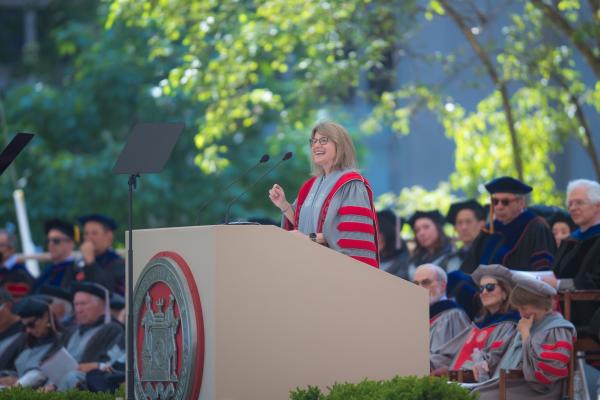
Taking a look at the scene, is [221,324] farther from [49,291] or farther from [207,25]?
[207,25]

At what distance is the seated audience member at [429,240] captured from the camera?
1108cm

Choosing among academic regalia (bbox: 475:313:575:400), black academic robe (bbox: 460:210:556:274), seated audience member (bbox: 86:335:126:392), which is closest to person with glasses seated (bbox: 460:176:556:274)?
black academic robe (bbox: 460:210:556:274)

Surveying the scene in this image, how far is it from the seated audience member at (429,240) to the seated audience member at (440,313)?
216 centimetres

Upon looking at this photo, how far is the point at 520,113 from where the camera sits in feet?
47.9

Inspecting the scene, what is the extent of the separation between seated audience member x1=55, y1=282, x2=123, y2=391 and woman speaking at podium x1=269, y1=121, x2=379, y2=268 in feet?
13.5

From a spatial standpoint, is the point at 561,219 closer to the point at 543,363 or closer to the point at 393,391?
the point at 543,363

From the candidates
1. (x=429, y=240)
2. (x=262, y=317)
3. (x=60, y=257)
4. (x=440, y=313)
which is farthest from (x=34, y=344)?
(x=262, y=317)

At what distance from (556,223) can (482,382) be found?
3.38m

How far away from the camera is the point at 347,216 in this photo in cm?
641

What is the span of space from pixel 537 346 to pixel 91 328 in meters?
4.29

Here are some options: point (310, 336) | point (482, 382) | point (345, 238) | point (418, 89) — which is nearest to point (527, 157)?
point (418, 89)

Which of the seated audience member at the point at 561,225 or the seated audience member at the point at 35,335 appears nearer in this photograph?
the seated audience member at the point at 35,335

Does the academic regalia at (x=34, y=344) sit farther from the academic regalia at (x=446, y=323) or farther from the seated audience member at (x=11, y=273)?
the academic regalia at (x=446, y=323)

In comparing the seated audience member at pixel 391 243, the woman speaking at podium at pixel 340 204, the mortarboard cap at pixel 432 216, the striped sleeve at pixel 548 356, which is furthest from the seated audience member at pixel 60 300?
the woman speaking at podium at pixel 340 204
